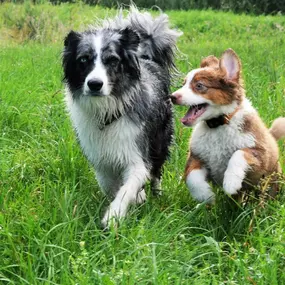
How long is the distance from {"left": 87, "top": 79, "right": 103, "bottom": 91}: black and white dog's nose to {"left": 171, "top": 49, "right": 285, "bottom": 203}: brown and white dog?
18.5 inches

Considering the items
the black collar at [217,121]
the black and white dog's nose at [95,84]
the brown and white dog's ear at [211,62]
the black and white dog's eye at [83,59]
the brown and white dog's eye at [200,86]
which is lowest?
the black collar at [217,121]

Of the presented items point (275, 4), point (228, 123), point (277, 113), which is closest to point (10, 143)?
point (228, 123)

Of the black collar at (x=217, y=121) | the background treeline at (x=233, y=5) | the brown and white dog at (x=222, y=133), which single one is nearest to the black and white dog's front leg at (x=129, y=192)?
the brown and white dog at (x=222, y=133)

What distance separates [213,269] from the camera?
3.04m

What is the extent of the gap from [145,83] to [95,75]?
25.7 inches

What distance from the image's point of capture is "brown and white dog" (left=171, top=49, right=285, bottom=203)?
3.63 meters

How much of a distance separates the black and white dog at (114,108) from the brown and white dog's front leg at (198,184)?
1.15ft

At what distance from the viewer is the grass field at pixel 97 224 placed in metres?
2.77

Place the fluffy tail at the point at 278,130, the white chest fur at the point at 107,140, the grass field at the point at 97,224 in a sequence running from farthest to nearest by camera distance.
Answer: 1. the fluffy tail at the point at 278,130
2. the white chest fur at the point at 107,140
3. the grass field at the point at 97,224

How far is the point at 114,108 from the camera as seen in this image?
399 centimetres

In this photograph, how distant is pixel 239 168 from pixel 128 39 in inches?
46.8

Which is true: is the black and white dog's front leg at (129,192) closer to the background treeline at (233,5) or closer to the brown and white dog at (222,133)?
the brown and white dog at (222,133)

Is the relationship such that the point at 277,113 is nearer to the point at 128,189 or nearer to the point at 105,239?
the point at 128,189

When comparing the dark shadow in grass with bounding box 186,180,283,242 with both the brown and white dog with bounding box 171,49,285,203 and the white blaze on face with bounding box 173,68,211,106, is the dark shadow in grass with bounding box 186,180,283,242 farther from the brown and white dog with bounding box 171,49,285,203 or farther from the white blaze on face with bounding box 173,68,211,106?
the white blaze on face with bounding box 173,68,211,106
